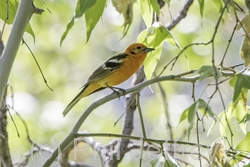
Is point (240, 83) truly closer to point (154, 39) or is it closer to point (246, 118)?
point (246, 118)

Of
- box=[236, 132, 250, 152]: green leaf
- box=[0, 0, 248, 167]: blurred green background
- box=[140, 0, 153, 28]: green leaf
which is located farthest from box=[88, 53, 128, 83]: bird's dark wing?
box=[236, 132, 250, 152]: green leaf

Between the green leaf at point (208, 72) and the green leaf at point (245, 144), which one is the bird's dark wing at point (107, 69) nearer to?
the green leaf at point (245, 144)

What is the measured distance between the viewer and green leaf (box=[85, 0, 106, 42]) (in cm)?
185

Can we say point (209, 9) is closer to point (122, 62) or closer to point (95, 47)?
point (122, 62)

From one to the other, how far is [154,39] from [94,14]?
1.61ft

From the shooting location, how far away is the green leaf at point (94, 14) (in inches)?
72.9

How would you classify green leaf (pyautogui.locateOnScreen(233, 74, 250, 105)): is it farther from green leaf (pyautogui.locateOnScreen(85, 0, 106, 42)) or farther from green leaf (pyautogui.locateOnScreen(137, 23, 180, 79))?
green leaf (pyautogui.locateOnScreen(85, 0, 106, 42))

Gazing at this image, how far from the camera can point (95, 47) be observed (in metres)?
6.12

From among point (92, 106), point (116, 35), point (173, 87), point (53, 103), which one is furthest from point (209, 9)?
point (92, 106)

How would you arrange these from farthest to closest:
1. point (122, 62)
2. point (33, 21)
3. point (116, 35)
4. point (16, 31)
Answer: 1. point (116, 35)
2. point (33, 21)
3. point (122, 62)
4. point (16, 31)

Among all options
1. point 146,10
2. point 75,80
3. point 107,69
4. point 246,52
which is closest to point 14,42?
point 146,10

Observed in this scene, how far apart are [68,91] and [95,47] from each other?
0.78 m

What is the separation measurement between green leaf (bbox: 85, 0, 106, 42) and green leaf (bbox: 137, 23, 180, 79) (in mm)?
372

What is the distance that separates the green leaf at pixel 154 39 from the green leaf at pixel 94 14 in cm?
37
